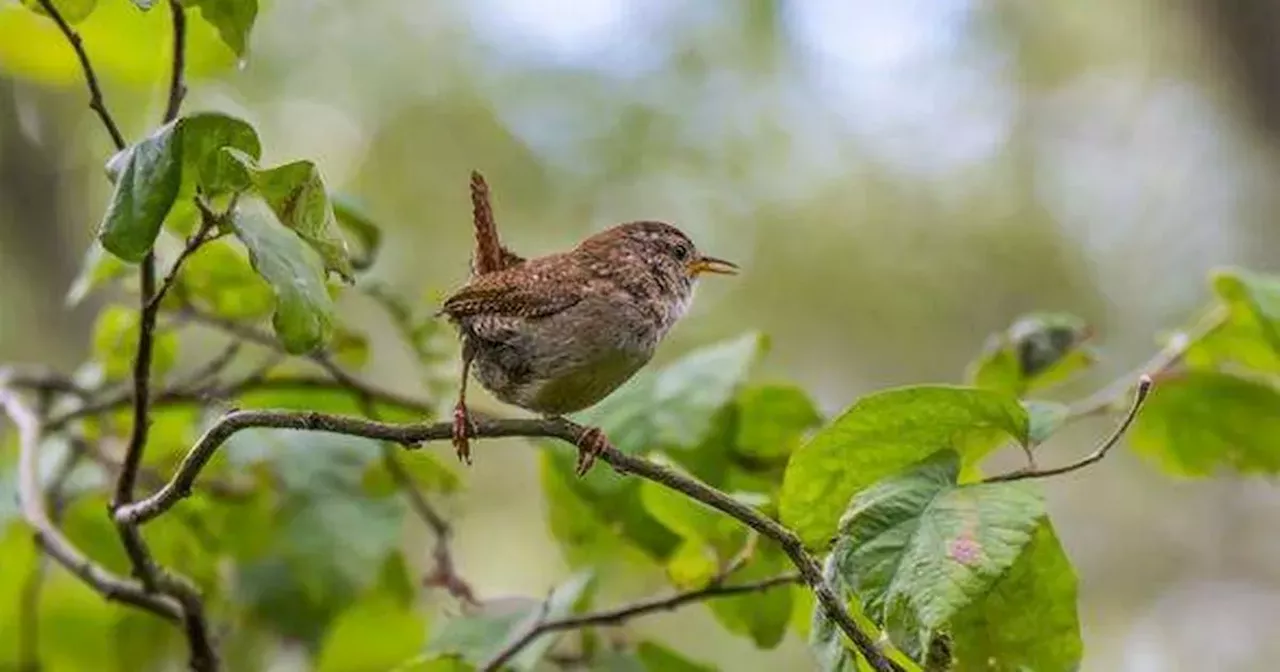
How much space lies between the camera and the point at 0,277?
10.7 feet

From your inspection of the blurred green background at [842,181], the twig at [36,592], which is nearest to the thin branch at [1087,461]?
the twig at [36,592]

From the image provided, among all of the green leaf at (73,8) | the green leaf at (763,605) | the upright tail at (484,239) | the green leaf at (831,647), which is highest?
the green leaf at (73,8)

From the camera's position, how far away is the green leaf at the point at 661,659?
1.00 m

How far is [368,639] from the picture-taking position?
1.23 meters

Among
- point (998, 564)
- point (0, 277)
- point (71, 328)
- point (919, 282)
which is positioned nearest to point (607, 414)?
point (998, 564)

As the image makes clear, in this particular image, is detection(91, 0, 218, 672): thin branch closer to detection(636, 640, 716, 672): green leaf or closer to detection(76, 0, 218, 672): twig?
detection(76, 0, 218, 672): twig

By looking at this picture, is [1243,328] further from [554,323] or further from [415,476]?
[415,476]

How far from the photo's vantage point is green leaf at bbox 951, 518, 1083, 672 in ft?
2.41

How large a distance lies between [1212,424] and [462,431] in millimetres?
543

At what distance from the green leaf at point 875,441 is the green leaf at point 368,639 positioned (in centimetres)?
56

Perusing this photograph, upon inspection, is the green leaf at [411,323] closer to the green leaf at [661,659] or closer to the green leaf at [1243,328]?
the green leaf at [661,659]

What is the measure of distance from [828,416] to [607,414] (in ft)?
0.52

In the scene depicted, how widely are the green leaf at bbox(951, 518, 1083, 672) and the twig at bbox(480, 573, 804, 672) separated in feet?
0.53

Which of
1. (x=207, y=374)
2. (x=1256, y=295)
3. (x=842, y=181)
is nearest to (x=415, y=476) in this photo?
(x=207, y=374)
